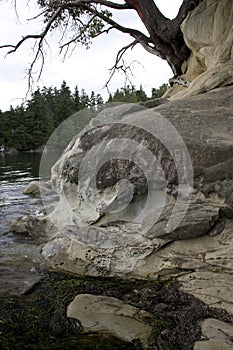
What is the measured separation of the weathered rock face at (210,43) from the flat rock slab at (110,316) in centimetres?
601

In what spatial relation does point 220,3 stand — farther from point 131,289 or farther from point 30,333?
point 30,333

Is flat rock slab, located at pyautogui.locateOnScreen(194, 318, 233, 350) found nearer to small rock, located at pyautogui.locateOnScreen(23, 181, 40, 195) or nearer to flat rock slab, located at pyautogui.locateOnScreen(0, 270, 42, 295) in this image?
flat rock slab, located at pyautogui.locateOnScreen(0, 270, 42, 295)

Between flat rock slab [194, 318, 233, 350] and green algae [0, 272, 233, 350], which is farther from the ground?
flat rock slab [194, 318, 233, 350]

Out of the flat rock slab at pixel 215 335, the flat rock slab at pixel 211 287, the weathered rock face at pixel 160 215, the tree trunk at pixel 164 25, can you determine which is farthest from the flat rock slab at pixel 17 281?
the tree trunk at pixel 164 25

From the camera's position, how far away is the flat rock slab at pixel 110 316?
361 centimetres

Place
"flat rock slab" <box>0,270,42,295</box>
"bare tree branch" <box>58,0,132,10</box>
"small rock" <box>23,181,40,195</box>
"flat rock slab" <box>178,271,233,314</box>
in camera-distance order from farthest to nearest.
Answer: "small rock" <box>23,181,40,195</box>
"bare tree branch" <box>58,0,132,10</box>
"flat rock slab" <box>0,270,42,295</box>
"flat rock slab" <box>178,271,233,314</box>

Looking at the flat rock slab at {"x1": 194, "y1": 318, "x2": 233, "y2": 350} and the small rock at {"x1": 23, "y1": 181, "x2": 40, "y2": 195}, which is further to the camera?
the small rock at {"x1": 23, "y1": 181, "x2": 40, "y2": 195}

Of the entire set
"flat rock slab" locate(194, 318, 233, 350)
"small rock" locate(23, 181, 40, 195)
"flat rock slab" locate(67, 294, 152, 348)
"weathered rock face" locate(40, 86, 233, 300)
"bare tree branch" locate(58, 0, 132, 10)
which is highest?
"bare tree branch" locate(58, 0, 132, 10)

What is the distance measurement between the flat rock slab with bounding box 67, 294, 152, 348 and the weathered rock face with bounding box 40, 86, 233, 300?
932 mm

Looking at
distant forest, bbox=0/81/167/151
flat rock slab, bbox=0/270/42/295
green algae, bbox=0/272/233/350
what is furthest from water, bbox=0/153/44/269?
distant forest, bbox=0/81/167/151

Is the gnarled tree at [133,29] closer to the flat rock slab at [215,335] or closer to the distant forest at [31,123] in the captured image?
the flat rock slab at [215,335]

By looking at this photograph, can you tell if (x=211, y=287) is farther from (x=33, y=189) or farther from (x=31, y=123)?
(x=31, y=123)

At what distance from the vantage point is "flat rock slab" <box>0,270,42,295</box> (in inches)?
190

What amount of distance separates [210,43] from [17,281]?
8.71 meters
